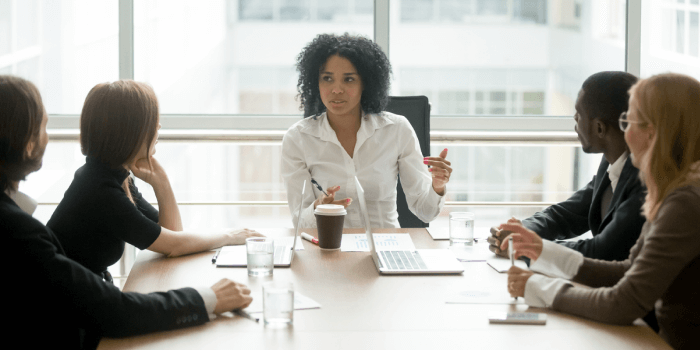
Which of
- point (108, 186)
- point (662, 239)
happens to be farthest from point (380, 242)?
point (662, 239)

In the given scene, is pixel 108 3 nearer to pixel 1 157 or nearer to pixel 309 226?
pixel 309 226

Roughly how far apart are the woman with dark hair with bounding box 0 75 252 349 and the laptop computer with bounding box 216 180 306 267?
0.35 m

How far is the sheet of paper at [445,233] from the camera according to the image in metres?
2.08

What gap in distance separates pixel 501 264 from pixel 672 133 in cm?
58

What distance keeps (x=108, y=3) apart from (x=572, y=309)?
3098 millimetres

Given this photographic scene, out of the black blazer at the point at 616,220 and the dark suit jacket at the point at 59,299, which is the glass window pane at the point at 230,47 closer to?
the black blazer at the point at 616,220

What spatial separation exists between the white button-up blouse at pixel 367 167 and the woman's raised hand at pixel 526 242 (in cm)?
87

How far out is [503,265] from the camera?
1744 mm

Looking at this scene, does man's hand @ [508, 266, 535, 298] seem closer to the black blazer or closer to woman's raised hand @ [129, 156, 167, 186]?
the black blazer

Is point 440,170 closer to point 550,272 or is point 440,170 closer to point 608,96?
point 608,96

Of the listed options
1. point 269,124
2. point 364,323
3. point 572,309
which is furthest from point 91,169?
point 269,124

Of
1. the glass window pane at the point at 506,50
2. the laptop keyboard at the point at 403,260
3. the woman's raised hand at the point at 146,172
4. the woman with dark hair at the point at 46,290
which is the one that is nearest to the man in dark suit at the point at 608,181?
the laptop keyboard at the point at 403,260

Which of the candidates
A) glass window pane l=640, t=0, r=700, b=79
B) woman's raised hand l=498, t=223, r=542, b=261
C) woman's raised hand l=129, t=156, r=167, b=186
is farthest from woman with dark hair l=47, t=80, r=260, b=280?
glass window pane l=640, t=0, r=700, b=79

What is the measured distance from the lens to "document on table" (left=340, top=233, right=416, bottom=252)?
193 centimetres
